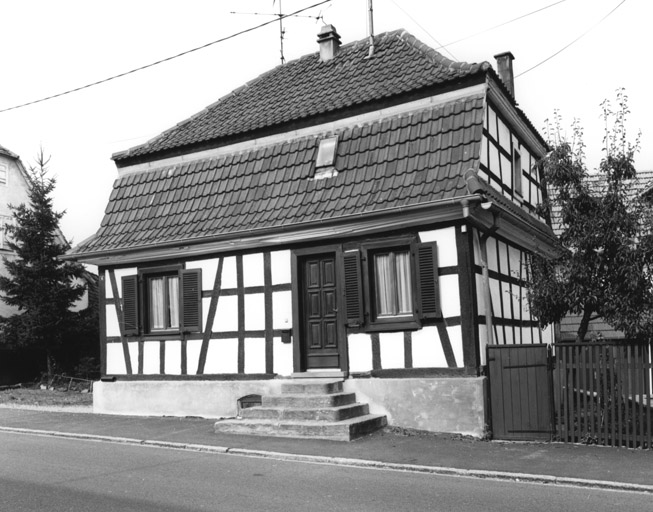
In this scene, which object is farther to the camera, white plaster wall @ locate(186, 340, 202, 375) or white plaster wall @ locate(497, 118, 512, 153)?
white plaster wall @ locate(186, 340, 202, 375)

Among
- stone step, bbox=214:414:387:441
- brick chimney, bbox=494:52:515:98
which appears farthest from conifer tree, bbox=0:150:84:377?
brick chimney, bbox=494:52:515:98

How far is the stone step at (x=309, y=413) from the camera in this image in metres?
11.3

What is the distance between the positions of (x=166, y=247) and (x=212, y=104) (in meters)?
4.73

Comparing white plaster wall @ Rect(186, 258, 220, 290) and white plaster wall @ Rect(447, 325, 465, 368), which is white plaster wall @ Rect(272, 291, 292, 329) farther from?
white plaster wall @ Rect(447, 325, 465, 368)

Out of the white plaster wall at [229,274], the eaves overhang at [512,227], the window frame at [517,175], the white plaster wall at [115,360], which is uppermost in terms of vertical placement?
the window frame at [517,175]

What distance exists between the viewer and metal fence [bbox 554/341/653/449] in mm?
9750

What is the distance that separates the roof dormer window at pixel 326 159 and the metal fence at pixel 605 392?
17.6ft

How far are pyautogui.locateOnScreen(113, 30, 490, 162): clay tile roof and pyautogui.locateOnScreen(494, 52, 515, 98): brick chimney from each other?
130 inches

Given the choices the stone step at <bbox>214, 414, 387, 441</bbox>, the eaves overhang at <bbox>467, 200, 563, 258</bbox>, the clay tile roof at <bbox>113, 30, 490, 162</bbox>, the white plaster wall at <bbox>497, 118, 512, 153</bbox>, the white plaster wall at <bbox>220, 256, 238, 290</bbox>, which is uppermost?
the clay tile roof at <bbox>113, 30, 490, 162</bbox>

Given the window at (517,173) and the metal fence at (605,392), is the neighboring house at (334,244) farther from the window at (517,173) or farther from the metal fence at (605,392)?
the metal fence at (605,392)

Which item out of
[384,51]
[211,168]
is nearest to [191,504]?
[211,168]

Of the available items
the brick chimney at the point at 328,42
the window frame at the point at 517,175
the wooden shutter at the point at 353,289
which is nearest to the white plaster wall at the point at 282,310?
the wooden shutter at the point at 353,289

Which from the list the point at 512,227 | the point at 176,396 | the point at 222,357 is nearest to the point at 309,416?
the point at 222,357

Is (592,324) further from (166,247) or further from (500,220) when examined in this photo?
(166,247)
